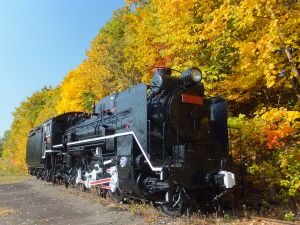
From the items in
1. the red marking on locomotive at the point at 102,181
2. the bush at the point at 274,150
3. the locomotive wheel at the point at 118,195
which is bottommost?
the locomotive wheel at the point at 118,195

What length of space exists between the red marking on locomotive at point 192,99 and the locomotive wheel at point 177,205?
7.31ft

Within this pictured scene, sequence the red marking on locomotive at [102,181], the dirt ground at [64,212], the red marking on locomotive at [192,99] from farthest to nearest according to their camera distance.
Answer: the red marking on locomotive at [102,181]
the red marking on locomotive at [192,99]
the dirt ground at [64,212]

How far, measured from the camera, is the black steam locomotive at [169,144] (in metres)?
8.14

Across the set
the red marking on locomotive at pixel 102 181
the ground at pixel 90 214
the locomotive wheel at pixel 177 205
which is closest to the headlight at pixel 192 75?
the locomotive wheel at pixel 177 205

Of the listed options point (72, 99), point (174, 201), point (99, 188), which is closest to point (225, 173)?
point (174, 201)

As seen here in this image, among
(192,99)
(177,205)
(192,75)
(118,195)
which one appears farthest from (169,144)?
(118,195)

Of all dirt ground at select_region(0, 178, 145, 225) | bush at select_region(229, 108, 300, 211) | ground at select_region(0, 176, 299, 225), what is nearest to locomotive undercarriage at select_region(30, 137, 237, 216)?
ground at select_region(0, 176, 299, 225)

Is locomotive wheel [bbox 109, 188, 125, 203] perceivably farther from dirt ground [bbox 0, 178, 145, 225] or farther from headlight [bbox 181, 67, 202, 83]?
headlight [bbox 181, 67, 202, 83]

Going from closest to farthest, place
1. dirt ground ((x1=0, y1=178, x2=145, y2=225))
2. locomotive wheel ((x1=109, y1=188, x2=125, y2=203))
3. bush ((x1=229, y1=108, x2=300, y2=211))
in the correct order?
dirt ground ((x1=0, y1=178, x2=145, y2=225))
bush ((x1=229, y1=108, x2=300, y2=211))
locomotive wheel ((x1=109, y1=188, x2=125, y2=203))

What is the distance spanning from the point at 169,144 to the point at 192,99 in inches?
52.0

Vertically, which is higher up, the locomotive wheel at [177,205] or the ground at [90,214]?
the locomotive wheel at [177,205]

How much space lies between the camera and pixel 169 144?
873cm

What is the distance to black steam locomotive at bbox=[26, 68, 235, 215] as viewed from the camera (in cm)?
814

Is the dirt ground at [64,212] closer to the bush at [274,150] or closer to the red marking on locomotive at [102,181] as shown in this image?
the red marking on locomotive at [102,181]
